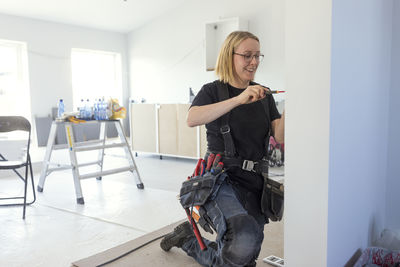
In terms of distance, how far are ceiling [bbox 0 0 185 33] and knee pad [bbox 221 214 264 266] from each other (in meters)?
5.18

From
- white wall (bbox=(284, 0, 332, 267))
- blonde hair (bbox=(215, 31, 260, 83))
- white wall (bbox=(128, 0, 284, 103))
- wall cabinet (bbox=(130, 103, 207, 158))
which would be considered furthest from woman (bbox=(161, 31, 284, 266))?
white wall (bbox=(128, 0, 284, 103))

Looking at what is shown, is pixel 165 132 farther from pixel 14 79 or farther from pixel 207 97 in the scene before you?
pixel 207 97

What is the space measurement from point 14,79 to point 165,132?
108 inches

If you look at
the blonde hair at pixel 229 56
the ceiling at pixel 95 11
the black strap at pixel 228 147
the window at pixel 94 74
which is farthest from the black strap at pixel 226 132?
the window at pixel 94 74

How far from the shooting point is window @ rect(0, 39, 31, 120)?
5648 millimetres

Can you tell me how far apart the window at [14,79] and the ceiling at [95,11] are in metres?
0.58

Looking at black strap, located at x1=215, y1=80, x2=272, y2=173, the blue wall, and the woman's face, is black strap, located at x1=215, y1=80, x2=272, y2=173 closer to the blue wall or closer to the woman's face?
the woman's face

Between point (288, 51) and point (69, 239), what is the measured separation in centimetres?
187

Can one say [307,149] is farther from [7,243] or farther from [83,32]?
[83,32]

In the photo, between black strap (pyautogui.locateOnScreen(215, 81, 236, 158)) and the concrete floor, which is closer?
black strap (pyautogui.locateOnScreen(215, 81, 236, 158))

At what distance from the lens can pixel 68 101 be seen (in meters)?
6.30

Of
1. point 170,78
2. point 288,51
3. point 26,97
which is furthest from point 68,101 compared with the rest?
point 288,51

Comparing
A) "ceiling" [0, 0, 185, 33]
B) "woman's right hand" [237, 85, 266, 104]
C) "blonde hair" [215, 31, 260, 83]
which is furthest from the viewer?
"ceiling" [0, 0, 185, 33]

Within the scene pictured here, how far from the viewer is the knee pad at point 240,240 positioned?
1385 mm
